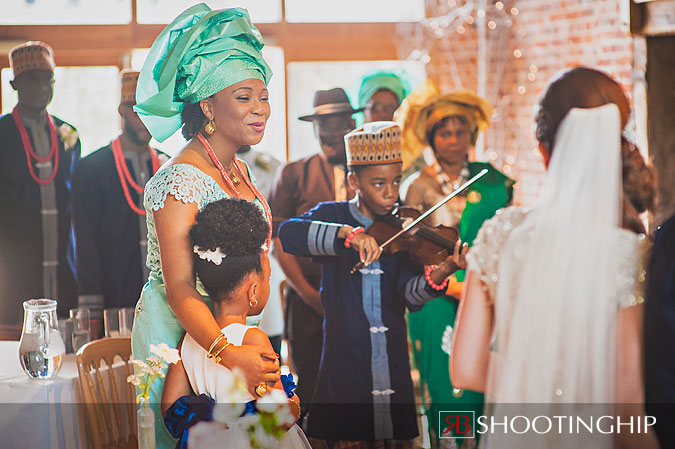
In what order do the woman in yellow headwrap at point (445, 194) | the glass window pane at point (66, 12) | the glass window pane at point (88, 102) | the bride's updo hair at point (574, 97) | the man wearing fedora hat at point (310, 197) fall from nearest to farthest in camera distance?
the bride's updo hair at point (574, 97) < the woman in yellow headwrap at point (445, 194) < the man wearing fedora hat at point (310, 197) < the glass window pane at point (88, 102) < the glass window pane at point (66, 12)

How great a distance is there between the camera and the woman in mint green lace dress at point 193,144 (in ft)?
7.61

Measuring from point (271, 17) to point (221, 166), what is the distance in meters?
3.10

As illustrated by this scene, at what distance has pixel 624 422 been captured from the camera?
86.0 inches

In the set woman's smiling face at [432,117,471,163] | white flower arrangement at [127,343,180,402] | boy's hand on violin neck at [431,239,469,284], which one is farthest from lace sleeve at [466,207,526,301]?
woman's smiling face at [432,117,471,163]

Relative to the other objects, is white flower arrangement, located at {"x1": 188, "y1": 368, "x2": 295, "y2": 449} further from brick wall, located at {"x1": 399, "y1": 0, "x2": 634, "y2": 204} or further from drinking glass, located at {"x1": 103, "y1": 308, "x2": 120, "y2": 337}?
brick wall, located at {"x1": 399, "y1": 0, "x2": 634, "y2": 204}

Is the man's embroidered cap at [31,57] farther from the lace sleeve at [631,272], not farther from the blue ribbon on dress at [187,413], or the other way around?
the lace sleeve at [631,272]

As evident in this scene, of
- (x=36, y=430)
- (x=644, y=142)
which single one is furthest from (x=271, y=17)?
(x=36, y=430)

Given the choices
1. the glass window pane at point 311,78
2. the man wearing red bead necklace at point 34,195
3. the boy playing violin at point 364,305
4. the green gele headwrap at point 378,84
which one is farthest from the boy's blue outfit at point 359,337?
the glass window pane at point 311,78

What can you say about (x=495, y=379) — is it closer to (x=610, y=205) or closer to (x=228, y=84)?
(x=610, y=205)

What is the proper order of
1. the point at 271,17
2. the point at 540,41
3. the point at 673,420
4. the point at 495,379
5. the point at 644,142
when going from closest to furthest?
1. the point at 673,420
2. the point at 495,379
3. the point at 644,142
4. the point at 540,41
5. the point at 271,17

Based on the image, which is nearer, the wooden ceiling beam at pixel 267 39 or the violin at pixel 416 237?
the violin at pixel 416 237

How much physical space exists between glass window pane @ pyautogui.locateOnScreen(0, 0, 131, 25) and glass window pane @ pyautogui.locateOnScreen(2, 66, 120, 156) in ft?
1.01

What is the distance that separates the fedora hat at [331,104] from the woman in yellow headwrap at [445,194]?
0.33 m

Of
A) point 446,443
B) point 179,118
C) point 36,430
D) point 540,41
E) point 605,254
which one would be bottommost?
point 446,443
